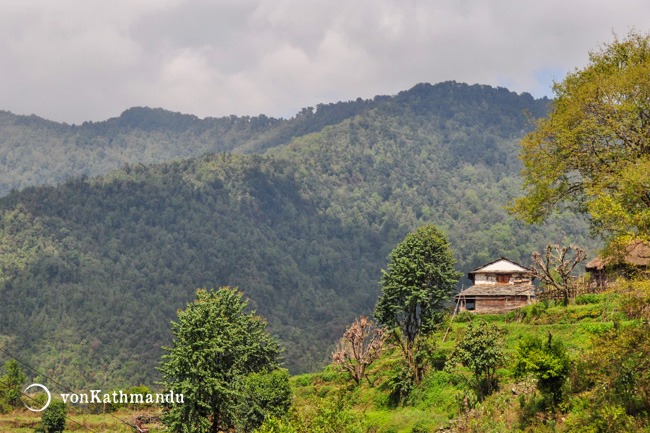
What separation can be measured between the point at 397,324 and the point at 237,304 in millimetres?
13312

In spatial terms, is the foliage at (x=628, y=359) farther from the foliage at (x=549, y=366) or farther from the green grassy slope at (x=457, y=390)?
the foliage at (x=549, y=366)

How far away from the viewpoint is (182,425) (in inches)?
1774

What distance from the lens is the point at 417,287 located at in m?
56.6

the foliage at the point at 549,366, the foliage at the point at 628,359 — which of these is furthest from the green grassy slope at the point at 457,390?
the foliage at the point at 628,359

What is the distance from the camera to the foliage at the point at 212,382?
45406 mm

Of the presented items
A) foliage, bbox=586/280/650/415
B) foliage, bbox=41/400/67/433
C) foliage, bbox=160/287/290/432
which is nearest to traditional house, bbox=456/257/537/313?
foliage, bbox=160/287/290/432

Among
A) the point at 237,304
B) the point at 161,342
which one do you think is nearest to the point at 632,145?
the point at 237,304

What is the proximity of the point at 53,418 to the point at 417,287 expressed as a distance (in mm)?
35932

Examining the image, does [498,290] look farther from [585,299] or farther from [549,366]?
[549,366]

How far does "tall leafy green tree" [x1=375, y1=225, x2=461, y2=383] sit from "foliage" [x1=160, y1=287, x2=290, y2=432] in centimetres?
1290

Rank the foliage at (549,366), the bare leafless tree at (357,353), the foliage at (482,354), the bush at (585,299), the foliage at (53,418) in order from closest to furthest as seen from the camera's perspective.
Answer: the foliage at (549,366)
the foliage at (482,354)
the bush at (585,299)
the bare leafless tree at (357,353)
the foliage at (53,418)

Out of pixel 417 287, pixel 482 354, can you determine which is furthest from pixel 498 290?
pixel 482 354

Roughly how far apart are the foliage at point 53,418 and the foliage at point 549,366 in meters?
47.7

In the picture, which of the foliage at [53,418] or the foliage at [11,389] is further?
the foliage at [11,389]
